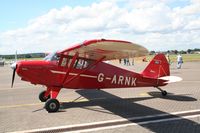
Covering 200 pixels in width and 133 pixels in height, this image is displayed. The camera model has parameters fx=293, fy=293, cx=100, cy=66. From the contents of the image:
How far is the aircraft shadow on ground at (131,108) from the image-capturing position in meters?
7.34

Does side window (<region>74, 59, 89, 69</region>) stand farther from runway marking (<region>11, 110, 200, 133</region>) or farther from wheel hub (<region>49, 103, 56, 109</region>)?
runway marking (<region>11, 110, 200, 133</region>)

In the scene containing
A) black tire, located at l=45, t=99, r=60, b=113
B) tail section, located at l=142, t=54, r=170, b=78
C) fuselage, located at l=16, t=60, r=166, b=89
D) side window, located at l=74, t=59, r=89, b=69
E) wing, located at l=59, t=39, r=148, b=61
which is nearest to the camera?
wing, located at l=59, t=39, r=148, b=61

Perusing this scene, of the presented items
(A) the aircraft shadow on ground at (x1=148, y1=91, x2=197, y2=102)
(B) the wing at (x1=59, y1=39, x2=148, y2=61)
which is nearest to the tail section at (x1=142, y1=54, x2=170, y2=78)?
(A) the aircraft shadow on ground at (x1=148, y1=91, x2=197, y2=102)

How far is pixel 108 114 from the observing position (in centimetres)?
912

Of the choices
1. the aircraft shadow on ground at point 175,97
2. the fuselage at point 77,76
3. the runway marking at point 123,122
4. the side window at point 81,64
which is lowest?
the runway marking at point 123,122

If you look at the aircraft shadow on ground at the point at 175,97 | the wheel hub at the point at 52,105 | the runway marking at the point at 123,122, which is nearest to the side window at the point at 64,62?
the wheel hub at the point at 52,105

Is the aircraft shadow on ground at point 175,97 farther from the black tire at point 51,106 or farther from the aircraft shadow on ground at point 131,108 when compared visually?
the black tire at point 51,106

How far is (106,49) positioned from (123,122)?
8.72 ft

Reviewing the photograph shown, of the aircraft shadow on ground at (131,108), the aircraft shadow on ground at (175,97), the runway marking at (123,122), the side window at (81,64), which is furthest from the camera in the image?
the aircraft shadow on ground at (175,97)

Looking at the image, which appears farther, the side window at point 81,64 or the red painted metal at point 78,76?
the side window at point 81,64

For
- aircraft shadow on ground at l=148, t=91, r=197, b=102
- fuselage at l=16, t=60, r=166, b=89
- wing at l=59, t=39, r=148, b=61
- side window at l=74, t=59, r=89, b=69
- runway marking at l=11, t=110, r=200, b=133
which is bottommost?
runway marking at l=11, t=110, r=200, b=133

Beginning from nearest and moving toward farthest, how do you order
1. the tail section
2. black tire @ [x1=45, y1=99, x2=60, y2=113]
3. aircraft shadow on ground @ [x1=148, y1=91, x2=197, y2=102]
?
black tire @ [x1=45, y1=99, x2=60, y2=113], aircraft shadow on ground @ [x1=148, y1=91, x2=197, y2=102], the tail section

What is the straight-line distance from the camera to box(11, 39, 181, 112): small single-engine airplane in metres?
9.62

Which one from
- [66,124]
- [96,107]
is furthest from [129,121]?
[96,107]
